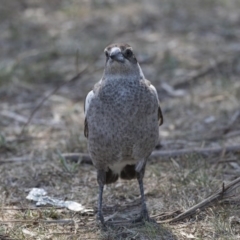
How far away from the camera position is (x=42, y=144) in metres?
5.31

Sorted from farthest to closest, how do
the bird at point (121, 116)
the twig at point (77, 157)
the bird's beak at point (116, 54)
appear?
the twig at point (77, 157), the bird's beak at point (116, 54), the bird at point (121, 116)

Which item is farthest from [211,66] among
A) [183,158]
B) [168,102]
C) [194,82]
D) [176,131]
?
[183,158]

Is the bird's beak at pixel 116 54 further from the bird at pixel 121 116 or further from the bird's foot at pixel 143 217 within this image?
the bird's foot at pixel 143 217

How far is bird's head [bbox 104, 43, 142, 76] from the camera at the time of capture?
12.8 feet

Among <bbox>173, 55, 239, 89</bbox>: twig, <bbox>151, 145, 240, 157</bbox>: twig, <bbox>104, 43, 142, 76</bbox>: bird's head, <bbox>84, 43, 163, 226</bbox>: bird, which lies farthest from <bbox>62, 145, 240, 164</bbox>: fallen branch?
<bbox>173, 55, 239, 89</bbox>: twig

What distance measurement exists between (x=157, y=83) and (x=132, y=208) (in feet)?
8.91

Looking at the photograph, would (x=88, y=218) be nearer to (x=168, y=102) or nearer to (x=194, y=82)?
(x=168, y=102)

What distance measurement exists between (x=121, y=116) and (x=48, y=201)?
84cm

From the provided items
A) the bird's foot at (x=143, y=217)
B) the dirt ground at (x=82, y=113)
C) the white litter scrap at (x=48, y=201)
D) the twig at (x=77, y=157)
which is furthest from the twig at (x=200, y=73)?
the bird's foot at (x=143, y=217)

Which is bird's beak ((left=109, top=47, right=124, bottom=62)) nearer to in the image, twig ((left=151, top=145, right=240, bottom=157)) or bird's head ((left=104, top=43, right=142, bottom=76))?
bird's head ((left=104, top=43, right=142, bottom=76))

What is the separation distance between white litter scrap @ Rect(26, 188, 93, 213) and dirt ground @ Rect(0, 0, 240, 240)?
5 cm

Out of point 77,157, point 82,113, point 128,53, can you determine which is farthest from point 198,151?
point 82,113

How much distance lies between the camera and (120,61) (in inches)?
154

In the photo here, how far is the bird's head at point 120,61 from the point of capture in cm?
389
